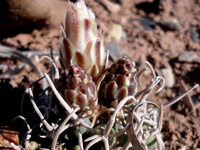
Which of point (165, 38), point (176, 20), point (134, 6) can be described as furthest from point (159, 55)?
point (134, 6)

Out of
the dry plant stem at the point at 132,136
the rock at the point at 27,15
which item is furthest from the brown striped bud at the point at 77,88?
the rock at the point at 27,15

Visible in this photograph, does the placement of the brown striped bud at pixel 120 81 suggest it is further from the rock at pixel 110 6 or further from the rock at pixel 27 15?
the rock at pixel 110 6

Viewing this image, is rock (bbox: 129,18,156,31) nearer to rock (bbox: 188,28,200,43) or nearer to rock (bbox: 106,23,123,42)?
rock (bbox: 106,23,123,42)

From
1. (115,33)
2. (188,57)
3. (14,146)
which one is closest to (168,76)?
(188,57)

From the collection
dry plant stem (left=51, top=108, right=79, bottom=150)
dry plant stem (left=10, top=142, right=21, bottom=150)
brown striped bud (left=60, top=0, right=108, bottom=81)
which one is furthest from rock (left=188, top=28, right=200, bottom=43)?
dry plant stem (left=10, top=142, right=21, bottom=150)

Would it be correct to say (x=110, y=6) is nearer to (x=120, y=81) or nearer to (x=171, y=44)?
(x=171, y=44)

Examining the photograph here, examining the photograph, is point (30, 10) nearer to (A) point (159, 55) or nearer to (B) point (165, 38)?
(A) point (159, 55)
